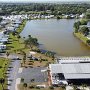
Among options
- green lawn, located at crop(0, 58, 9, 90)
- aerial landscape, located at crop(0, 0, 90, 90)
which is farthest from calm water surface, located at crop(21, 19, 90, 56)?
green lawn, located at crop(0, 58, 9, 90)

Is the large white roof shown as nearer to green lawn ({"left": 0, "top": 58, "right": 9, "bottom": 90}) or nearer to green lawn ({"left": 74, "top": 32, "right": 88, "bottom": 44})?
green lawn ({"left": 0, "top": 58, "right": 9, "bottom": 90})

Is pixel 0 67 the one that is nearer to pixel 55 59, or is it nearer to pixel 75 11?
pixel 55 59

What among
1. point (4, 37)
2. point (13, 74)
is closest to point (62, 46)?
point (4, 37)

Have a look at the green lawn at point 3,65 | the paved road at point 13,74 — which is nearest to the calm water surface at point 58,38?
the paved road at point 13,74

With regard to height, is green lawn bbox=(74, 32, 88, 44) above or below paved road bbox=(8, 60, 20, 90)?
below

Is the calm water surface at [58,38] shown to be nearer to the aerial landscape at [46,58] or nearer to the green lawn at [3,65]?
the aerial landscape at [46,58]

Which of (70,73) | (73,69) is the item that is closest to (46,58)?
(73,69)
